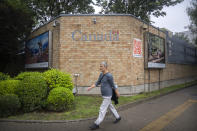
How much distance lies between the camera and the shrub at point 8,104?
5.16m

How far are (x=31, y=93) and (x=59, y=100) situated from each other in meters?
1.01

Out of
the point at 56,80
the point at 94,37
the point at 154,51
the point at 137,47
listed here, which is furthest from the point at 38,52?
the point at 154,51

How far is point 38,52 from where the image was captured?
11.6m

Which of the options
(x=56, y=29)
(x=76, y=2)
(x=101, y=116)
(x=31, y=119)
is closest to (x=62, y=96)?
(x=31, y=119)

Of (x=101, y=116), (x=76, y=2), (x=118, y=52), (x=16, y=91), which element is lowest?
(x=101, y=116)

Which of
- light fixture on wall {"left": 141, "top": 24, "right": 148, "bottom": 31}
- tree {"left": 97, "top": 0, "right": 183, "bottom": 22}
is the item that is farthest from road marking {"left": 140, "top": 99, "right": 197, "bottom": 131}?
tree {"left": 97, "top": 0, "right": 183, "bottom": 22}

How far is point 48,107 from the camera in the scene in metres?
5.95

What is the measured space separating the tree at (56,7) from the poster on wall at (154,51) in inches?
415

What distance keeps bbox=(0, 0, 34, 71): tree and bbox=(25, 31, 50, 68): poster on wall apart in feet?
3.10

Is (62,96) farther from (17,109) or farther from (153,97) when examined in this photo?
(153,97)

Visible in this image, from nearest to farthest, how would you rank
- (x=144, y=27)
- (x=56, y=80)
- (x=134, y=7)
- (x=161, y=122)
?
(x=161, y=122) < (x=56, y=80) < (x=144, y=27) < (x=134, y=7)

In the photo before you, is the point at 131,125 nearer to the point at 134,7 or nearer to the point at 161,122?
the point at 161,122

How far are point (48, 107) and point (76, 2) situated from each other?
16.0 m

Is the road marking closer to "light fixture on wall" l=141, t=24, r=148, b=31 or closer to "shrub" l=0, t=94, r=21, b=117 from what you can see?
"shrub" l=0, t=94, r=21, b=117
